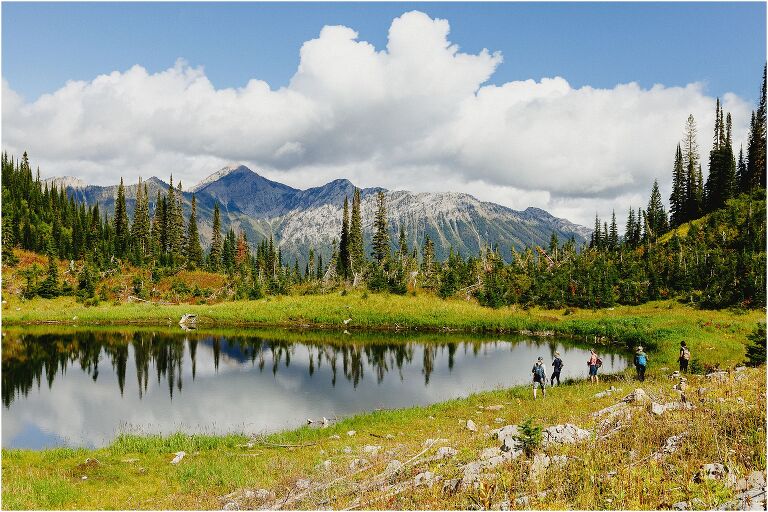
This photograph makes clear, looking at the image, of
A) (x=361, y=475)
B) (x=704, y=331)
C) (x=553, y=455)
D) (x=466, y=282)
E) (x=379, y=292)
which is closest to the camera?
(x=553, y=455)

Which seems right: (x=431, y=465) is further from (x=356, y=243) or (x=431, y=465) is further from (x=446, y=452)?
(x=356, y=243)

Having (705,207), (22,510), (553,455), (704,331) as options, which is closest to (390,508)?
(553,455)

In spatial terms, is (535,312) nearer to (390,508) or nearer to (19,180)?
(390,508)

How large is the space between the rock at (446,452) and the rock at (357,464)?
2621 mm

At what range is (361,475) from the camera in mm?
14539

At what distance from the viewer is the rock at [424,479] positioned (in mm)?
12343

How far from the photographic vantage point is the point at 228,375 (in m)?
41.0

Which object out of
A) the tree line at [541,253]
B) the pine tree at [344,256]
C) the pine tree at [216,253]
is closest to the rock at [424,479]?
the tree line at [541,253]

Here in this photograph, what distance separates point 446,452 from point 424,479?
8.95 ft

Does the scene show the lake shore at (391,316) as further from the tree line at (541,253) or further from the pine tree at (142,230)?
the pine tree at (142,230)

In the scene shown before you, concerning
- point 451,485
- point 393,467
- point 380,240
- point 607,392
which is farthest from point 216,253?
point 451,485

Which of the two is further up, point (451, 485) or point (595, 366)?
point (451, 485)

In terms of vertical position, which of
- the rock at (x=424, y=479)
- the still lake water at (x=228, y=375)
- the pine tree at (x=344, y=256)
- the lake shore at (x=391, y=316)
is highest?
the pine tree at (x=344, y=256)

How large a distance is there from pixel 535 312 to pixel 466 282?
2121 cm
